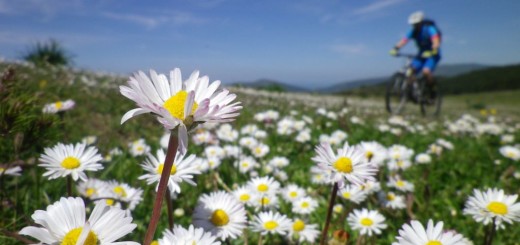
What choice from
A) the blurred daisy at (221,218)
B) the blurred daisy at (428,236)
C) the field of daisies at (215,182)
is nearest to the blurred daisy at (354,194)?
the field of daisies at (215,182)

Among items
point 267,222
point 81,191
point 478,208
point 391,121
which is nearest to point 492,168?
point 391,121

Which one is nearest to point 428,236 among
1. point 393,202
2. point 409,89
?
point 393,202

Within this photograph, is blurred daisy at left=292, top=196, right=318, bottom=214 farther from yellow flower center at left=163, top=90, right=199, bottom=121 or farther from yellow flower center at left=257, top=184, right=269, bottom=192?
yellow flower center at left=163, top=90, right=199, bottom=121

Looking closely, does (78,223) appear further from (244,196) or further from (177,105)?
(244,196)

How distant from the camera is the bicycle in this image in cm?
988

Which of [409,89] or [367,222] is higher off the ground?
[409,89]

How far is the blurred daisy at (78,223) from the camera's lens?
35.6 inches

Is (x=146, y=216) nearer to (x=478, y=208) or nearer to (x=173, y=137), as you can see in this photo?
(x=173, y=137)

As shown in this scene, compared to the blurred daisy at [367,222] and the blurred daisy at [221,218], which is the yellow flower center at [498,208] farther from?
the blurred daisy at [221,218]

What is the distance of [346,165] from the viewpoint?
1522 millimetres

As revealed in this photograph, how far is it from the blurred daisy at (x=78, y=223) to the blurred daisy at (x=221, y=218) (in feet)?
2.39

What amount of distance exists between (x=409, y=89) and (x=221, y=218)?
9.29 m

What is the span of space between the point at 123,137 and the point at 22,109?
2.68m

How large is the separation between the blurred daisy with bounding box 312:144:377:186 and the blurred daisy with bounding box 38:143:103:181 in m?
0.92
